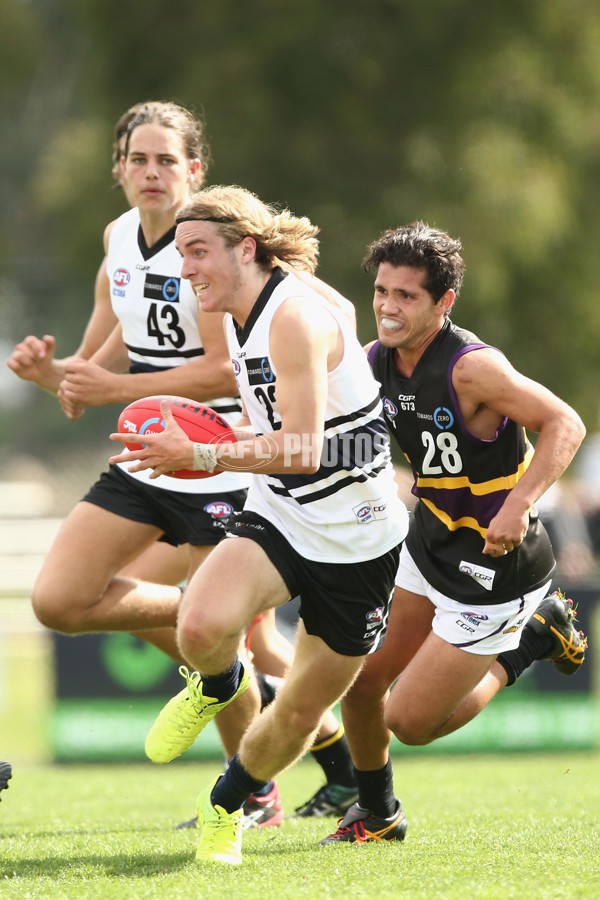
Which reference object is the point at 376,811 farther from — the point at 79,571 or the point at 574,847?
the point at 79,571

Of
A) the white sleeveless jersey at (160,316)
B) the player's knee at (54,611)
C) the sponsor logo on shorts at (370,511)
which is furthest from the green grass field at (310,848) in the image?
the white sleeveless jersey at (160,316)

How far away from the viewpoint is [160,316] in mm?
5652

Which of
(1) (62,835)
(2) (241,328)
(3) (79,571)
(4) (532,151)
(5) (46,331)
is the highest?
(4) (532,151)

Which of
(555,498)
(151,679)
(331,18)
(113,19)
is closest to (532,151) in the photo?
(331,18)

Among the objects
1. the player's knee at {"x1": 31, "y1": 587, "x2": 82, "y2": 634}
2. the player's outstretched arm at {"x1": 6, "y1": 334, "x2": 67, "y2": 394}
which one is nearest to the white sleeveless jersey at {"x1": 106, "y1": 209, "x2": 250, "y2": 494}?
the player's outstretched arm at {"x1": 6, "y1": 334, "x2": 67, "y2": 394}

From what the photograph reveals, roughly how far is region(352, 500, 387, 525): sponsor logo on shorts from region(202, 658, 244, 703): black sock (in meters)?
0.67

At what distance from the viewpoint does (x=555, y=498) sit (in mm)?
17859

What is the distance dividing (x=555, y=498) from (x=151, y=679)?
9.29 m

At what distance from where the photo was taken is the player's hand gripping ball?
456 centimetres

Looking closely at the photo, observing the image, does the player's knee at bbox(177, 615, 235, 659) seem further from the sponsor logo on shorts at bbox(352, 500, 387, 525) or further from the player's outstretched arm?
the player's outstretched arm

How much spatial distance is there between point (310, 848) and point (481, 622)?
107 centimetres

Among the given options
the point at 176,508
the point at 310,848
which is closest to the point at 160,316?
the point at 176,508

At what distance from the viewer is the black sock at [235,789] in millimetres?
4617

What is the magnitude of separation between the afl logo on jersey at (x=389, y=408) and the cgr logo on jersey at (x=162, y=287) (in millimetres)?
1120
